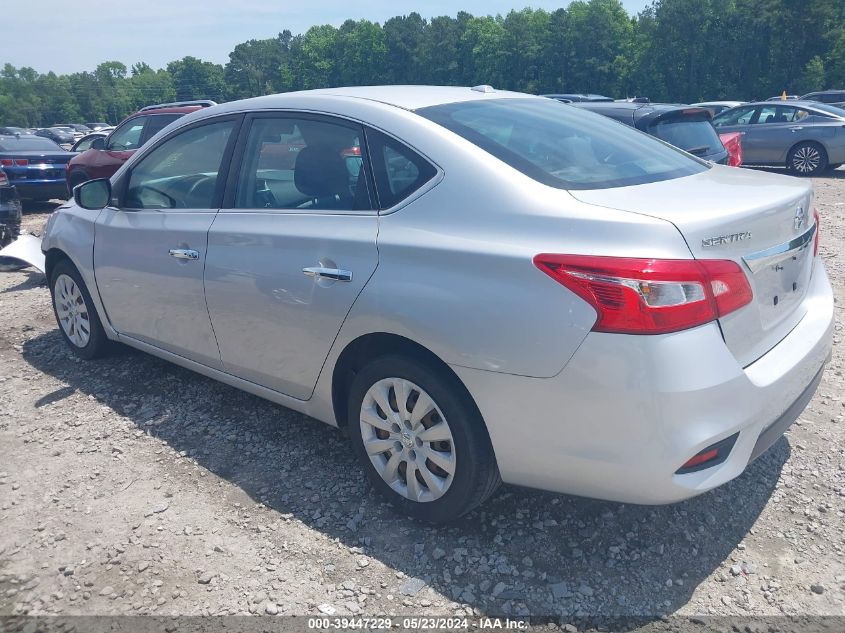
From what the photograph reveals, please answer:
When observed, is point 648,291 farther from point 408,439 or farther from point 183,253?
point 183,253

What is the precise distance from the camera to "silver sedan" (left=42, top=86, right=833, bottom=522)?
7.48 ft

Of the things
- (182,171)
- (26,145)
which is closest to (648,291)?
(182,171)

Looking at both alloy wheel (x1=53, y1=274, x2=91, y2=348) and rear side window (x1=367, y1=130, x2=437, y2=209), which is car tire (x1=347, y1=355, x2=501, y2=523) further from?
alloy wheel (x1=53, y1=274, x2=91, y2=348)

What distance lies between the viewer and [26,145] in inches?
518

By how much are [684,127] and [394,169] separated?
5.72 metres

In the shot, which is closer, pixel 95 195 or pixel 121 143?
pixel 95 195

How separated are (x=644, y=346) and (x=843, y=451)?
188 centimetres

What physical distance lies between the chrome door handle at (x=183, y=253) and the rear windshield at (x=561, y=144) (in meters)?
1.40

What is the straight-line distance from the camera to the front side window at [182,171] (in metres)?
3.75

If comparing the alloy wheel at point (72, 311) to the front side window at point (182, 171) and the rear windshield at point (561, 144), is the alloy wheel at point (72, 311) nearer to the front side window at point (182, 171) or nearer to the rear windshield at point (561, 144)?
the front side window at point (182, 171)

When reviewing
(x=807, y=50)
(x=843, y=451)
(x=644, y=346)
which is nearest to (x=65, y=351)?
(x=644, y=346)

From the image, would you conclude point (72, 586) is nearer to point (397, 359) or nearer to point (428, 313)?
point (397, 359)

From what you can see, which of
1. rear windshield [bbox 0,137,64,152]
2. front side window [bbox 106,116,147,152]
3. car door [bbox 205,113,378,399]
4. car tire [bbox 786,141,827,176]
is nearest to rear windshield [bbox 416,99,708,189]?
car door [bbox 205,113,378,399]

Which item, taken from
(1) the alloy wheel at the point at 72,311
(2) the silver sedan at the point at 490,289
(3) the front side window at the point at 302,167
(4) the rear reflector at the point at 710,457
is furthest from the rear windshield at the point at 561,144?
(1) the alloy wheel at the point at 72,311
